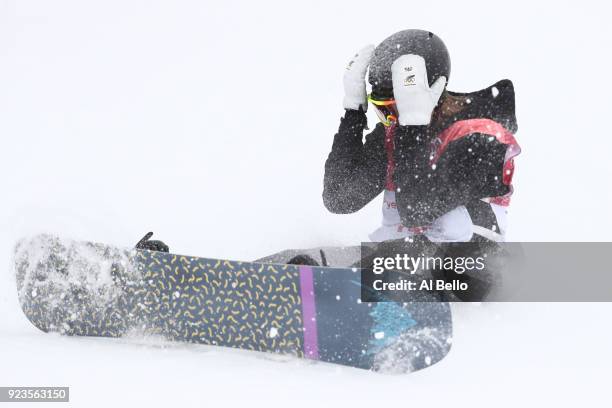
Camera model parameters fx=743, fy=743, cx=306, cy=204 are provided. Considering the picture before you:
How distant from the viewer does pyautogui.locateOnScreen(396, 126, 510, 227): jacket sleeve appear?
7.50 feet

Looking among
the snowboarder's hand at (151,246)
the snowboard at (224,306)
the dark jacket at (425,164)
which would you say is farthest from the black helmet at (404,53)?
the snowboarder's hand at (151,246)

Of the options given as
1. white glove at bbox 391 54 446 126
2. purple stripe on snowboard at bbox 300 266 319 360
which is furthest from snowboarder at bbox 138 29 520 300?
purple stripe on snowboard at bbox 300 266 319 360

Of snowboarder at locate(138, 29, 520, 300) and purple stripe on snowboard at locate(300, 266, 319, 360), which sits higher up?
snowboarder at locate(138, 29, 520, 300)

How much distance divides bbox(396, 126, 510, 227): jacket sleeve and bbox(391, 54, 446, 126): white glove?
93 mm

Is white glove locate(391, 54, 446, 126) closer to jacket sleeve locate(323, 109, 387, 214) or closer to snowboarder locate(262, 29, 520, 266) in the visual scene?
snowboarder locate(262, 29, 520, 266)

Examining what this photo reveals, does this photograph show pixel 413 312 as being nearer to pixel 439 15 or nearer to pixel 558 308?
pixel 558 308

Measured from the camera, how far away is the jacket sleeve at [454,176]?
2.29m

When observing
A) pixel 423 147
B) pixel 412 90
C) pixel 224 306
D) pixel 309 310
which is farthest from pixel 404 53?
pixel 224 306

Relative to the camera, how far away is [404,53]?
91.5 inches

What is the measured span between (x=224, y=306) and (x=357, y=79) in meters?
0.86

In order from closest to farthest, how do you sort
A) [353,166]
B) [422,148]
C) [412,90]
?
[412,90]
[422,148]
[353,166]

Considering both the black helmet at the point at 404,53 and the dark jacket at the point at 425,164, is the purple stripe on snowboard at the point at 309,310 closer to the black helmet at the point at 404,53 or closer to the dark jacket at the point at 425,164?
the dark jacket at the point at 425,164

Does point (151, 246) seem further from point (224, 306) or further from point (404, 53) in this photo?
point (404, 53)

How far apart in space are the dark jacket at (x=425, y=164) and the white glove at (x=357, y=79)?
4 centimetres
